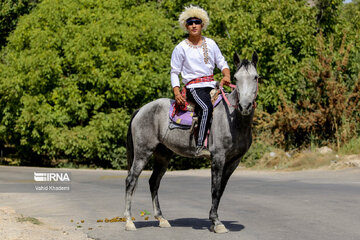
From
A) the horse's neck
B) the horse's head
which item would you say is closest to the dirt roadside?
the horse's neck

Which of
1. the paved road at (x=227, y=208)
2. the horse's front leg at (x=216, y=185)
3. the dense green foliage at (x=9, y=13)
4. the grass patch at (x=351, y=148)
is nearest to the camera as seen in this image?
the horse's front leg at (x=216, y=185)

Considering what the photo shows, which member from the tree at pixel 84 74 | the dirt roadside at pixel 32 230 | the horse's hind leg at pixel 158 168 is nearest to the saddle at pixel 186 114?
the horse's hind leg at pixel 158 168

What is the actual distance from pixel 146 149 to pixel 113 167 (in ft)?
76.6

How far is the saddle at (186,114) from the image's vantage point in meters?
9.05

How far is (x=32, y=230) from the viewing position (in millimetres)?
9062

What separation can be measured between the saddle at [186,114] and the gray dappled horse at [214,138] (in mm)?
86

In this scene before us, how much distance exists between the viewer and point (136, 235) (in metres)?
8.84

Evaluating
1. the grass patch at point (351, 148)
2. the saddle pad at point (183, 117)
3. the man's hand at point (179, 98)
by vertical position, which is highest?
the man's hand at point (179, 98)

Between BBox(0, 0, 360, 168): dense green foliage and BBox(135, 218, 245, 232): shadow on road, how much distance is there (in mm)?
19149

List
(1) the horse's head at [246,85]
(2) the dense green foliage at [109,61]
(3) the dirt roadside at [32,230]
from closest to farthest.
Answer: (1) the horse's head at [246,85]
(3) the dirt roadside at [32,230]
(2) the dense green foliage at [109,61]

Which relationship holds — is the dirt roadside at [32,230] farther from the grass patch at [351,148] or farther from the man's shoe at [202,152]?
the grass patch at [351,148]

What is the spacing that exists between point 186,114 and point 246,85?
4.00 ft
